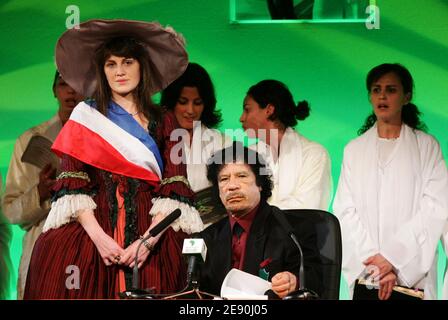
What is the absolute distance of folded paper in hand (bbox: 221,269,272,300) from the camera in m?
4.91

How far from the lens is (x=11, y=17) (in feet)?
20.3

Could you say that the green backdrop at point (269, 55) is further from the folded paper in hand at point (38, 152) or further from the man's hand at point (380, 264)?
the man's hand at point (380, 264)

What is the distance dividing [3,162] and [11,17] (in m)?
0.74

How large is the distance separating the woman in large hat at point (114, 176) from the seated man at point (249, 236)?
0.45ft

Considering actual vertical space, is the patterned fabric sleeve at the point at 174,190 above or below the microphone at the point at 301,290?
above

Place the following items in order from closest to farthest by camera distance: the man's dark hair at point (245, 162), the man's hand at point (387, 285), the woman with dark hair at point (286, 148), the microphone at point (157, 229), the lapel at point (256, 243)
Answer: the microphone at point (157, 229) < the lapel at point (256, 243) < the man's dark hair at point (245, 162) < the man's hand at point (387, 285) < the woman with dark hair at point (286, 148)

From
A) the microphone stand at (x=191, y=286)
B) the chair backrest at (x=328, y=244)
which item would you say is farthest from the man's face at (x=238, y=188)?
the microphone stand at (x=191, y=286)

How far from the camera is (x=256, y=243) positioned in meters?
5.33

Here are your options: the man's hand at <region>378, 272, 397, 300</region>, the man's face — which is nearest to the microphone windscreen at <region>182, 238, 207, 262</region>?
the man's face

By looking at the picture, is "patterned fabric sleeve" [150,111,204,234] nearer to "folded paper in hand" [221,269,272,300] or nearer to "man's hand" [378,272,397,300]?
"folded paper in hand" [221,269,272,300]

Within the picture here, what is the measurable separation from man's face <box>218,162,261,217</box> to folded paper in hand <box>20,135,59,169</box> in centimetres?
100

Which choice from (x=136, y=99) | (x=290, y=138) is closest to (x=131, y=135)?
(x=136, y=99)

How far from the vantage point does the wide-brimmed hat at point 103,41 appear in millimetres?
5456

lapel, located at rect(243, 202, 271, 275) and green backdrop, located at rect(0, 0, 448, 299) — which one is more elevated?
green backdrop, located at rect(0, 0, 448, 299)
